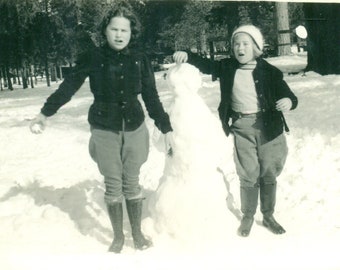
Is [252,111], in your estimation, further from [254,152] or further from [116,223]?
[116,223]

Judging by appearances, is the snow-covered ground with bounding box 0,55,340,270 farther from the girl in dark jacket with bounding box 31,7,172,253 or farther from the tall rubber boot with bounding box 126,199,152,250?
the girl in dark jacket with bounding box 31,7,172,253

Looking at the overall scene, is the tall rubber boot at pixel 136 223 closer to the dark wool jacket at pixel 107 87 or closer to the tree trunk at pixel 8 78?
the dark wool jacket at pixel 107 87

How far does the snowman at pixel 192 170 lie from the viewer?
2.09m

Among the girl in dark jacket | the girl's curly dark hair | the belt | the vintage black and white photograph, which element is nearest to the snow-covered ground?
the vintage black and white photograph

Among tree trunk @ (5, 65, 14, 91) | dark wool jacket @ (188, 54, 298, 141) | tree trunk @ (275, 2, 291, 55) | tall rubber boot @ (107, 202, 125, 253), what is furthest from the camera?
tree trunk @ (275, 2, 291, 55)

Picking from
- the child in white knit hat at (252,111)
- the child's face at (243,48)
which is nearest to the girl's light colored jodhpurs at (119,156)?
the child in white knit hat at (252,111)

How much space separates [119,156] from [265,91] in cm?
71

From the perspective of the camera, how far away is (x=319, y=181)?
104 inches

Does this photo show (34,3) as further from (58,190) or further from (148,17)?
(58,190)

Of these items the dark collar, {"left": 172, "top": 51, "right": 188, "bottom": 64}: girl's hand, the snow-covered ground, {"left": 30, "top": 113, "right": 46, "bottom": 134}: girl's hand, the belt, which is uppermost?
the dark collar

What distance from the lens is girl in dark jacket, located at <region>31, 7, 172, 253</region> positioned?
1.99 m

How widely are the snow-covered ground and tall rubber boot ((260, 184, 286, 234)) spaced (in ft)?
0.13

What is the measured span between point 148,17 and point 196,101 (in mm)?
812

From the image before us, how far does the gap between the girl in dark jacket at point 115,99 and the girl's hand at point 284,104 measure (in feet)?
1.62
